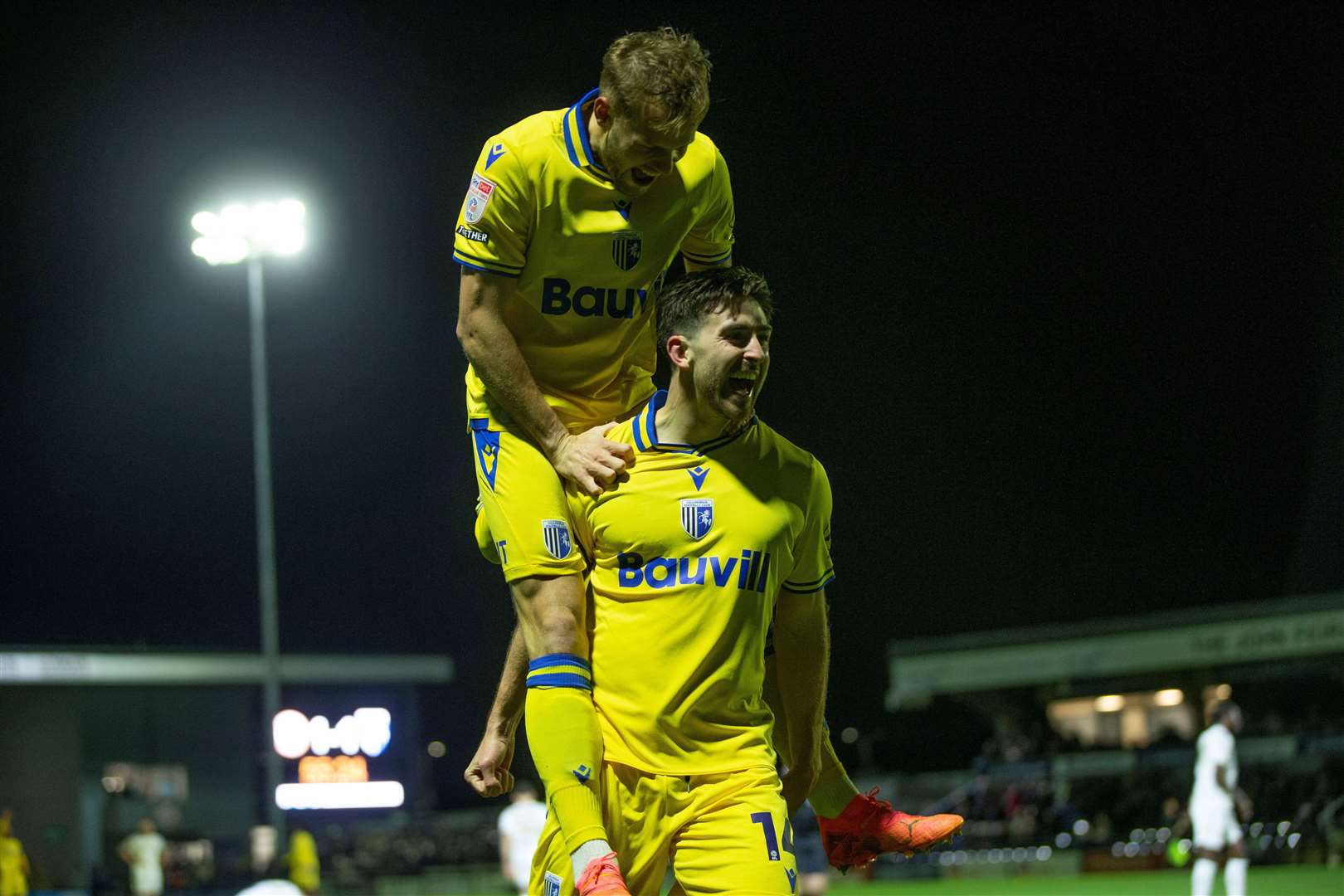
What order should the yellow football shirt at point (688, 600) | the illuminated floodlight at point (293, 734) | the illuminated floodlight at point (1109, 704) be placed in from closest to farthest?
the yellow football shirt at point (688, 600)
the illuminated floodlight at point (293, 734)
the illuminated floodlight at point (1109, 704)

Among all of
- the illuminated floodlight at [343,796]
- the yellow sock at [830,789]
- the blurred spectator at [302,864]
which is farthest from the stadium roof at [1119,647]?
the yellow sock at [830,789]

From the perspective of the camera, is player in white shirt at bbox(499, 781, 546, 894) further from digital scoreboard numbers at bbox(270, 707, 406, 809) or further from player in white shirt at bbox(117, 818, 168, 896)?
digital scoreboard numbers at bbox(270, 707, 406, 809)

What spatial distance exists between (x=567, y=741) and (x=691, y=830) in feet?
1.39

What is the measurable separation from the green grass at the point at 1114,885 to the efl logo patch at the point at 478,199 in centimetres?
1456

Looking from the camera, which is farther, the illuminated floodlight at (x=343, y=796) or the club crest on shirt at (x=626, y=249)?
the illuminated floodlight at (x=343, y=796)

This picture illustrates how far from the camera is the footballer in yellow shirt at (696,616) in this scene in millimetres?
4359

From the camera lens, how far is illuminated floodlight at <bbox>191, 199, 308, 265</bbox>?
23.5m

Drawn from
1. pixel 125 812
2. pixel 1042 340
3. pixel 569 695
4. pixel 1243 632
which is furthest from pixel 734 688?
pixel 125 812

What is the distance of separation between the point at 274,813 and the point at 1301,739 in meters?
18.8

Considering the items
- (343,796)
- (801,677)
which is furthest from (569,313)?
(343,796)

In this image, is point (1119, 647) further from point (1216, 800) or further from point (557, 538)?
point (557, 538)

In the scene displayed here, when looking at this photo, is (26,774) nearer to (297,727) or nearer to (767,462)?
(297,727)

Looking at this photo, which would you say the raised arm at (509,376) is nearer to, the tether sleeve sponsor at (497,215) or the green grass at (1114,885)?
the tether sleeve sponsor at (497,215)

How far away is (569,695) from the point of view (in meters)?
4.36
